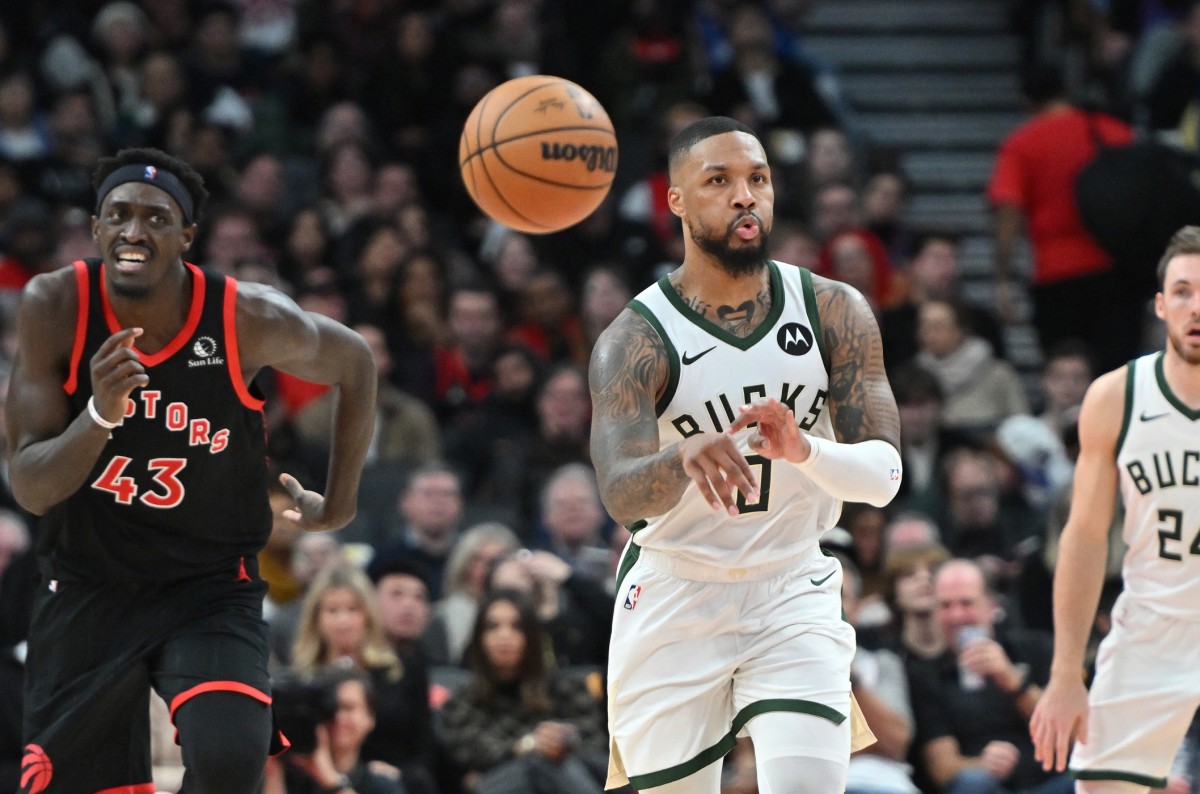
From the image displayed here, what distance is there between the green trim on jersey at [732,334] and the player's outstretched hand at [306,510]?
1.46 m

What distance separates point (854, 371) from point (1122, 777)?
2060mm

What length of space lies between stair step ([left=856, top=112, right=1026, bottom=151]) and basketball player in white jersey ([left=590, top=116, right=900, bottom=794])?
999 cm

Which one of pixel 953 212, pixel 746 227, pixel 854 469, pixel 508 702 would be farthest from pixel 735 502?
pixel 953 212

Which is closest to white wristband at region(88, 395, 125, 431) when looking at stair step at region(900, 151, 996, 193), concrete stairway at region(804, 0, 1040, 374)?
concrete stairway at region(804, 0, 1040, 374)

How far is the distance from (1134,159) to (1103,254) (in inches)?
27.4

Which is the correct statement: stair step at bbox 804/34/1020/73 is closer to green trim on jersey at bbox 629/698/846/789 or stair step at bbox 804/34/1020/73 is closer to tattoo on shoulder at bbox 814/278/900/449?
tattoo on shoulder at bbox 814/278/900/449

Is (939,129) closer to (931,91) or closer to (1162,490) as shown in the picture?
(931,91)

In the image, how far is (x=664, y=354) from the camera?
5.64 m

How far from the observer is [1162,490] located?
21.7 ft

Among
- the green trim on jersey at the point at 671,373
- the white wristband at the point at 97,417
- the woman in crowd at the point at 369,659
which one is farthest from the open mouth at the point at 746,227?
the woman in crowd at the point at 369,659

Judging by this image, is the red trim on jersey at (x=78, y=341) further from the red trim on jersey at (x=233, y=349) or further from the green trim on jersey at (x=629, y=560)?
the green trim on jersey at (x=629, y=560)

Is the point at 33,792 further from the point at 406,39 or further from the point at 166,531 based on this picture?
the point at 406,39

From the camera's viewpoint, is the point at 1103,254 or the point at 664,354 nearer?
the point at 664,354

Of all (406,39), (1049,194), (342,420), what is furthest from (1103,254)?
(342,420)
